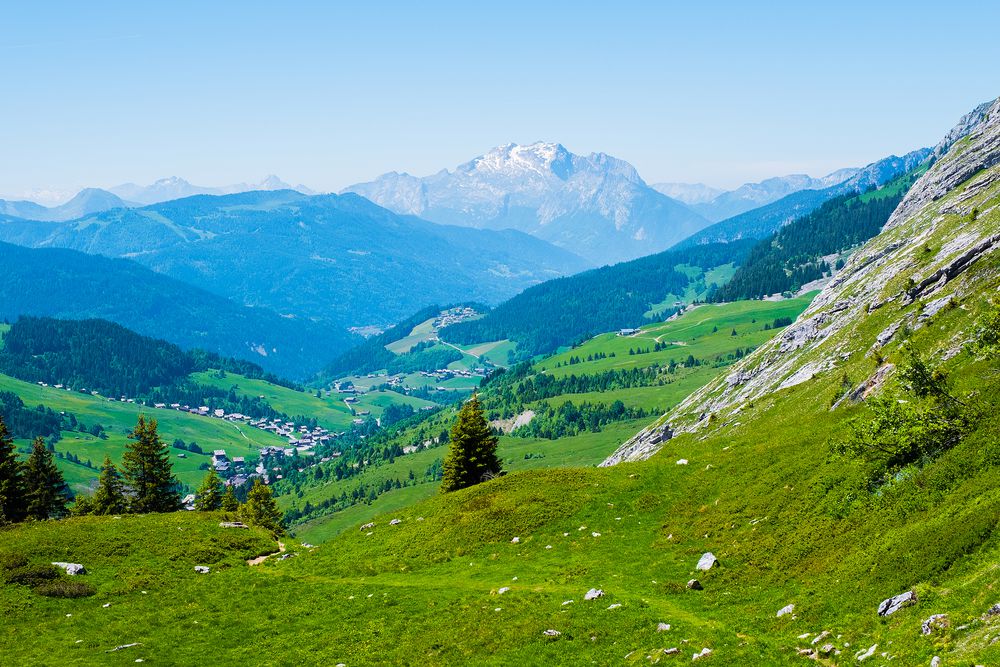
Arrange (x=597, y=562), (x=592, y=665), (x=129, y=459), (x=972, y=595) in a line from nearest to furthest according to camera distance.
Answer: (x=972, y=595) → (x=592, y=665) → (x=597, y=562) → (x=129, y=459)

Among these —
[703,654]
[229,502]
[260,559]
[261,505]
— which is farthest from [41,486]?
[703,654]

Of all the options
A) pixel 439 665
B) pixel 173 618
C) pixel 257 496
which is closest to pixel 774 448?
pixel 439 665

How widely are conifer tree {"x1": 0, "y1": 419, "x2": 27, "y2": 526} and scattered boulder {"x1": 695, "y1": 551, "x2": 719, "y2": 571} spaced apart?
74233 mm

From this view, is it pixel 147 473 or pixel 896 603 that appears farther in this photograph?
pixel 147 473

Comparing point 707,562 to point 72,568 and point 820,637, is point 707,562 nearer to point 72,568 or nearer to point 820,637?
point 820,637

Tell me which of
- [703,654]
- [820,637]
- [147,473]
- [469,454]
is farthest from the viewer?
[147,473]

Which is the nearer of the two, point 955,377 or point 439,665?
point 439,665

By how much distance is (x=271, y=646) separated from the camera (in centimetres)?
4084

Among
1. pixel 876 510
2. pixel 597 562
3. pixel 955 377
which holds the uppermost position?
pixel 955 377

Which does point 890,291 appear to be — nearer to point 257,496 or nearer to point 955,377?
point 955,377

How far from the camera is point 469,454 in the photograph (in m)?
82.7

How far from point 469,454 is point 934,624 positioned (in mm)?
59415

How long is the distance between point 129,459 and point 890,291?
10718 centimetres

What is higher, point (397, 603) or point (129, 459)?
point (129, 459)
